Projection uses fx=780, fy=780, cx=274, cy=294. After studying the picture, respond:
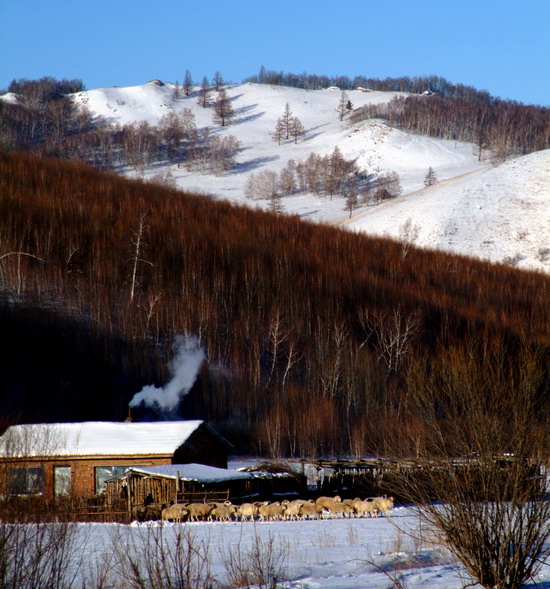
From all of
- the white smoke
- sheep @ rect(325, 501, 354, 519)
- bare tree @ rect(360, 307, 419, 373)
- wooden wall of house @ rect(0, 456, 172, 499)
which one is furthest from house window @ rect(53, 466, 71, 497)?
bare tree @ rect(360, 307, 419, 373)

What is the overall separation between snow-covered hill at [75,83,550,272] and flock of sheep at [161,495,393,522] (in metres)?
69.4

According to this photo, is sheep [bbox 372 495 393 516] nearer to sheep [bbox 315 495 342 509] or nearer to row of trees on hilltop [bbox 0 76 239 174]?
sheep [bbox 315 495 342 509]

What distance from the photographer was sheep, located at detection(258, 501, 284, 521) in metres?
24.9

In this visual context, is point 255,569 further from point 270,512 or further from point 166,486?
point 166,486

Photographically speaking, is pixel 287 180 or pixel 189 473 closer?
pixel 189 473

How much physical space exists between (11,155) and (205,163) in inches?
2496

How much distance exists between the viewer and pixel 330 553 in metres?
17.1

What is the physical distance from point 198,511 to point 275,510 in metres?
2.62

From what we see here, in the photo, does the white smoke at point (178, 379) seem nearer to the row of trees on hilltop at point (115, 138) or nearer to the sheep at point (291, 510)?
the sheep at point (291, 510)

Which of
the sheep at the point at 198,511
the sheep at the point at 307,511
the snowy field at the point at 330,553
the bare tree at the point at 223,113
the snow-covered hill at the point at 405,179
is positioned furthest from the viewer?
the bare tree at the point at 223,113

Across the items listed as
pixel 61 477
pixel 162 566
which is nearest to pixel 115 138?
pixel 61 477

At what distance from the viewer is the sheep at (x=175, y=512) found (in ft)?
77.5

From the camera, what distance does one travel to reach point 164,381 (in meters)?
53.0

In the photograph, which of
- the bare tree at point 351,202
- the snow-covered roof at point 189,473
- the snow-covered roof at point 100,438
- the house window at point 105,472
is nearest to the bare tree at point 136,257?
the snow-covered roof at point 100,438
